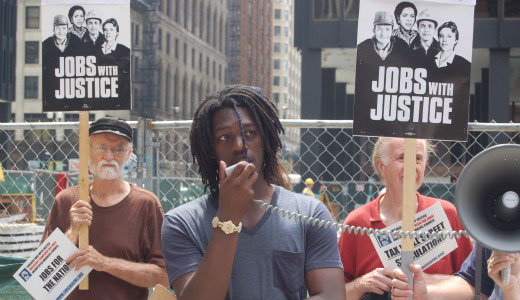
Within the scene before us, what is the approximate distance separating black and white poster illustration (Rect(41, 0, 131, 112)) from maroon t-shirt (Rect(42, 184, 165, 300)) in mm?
572

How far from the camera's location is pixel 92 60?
412 cm

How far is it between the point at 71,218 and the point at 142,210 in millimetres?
410

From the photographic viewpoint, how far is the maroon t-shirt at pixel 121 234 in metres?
4.27

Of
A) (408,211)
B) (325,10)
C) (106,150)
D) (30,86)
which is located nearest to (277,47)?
(30,86)

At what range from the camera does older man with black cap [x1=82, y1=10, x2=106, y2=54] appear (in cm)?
412

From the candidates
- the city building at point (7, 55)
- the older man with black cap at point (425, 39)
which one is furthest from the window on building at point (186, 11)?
the older man with black cap at point (425, 39)

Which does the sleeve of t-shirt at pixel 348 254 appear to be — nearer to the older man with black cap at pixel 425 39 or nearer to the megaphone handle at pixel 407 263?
the megaphone handle at pixel 407 263

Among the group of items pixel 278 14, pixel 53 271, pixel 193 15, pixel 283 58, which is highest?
pixel 278 14

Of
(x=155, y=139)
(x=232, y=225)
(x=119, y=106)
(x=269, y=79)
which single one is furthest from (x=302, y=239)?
(x=269, y=79)

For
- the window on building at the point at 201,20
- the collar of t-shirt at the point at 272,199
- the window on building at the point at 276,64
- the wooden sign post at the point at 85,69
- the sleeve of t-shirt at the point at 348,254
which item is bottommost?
the sleeve of t-shirt at the point at 348,254

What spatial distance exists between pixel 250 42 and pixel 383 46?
95.6 metres

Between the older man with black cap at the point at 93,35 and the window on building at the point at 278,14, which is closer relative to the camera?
the older man with black cap at the point at 93,35

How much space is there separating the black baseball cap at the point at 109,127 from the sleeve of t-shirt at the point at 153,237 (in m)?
0.42

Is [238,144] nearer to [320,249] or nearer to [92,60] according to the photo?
[320,249]
